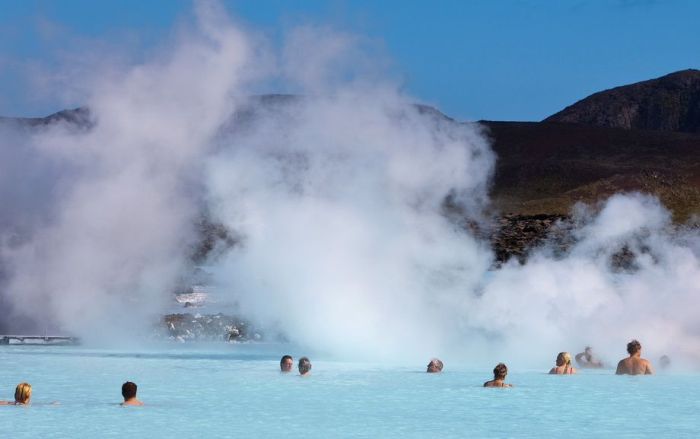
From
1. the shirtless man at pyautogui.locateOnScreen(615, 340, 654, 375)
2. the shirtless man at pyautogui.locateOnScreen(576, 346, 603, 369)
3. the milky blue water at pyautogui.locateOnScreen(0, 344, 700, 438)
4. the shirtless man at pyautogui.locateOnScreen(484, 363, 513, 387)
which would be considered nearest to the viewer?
the milky blue water at pyautogui.locateOnScreen(0, 344, 700, 438)

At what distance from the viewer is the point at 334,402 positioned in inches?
752

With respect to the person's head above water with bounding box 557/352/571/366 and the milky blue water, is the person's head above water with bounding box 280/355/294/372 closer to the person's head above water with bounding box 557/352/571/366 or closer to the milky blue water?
the milky blue water

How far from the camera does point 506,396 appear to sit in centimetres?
1986

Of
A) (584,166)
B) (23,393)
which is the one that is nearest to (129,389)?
(23,393)

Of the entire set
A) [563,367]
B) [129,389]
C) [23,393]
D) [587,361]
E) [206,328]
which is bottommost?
[23,393]

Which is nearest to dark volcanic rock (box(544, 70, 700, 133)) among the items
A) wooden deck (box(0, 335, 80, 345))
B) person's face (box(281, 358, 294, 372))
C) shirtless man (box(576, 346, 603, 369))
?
wooden deck (box(0, 335, 80, 345))

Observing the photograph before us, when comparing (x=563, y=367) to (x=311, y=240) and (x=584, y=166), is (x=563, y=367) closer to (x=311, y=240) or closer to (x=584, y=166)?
(x=311, y=240)

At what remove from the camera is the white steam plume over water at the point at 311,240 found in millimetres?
28766

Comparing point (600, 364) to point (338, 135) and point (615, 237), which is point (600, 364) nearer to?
point (338, 135)

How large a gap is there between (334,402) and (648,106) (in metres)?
146

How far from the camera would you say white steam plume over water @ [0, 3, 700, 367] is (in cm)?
2877

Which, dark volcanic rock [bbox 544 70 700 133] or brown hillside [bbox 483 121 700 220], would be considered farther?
dark volcanic rock [bbox 544 70 700 133]

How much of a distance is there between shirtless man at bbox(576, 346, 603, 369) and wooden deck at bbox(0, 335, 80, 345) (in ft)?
55.4

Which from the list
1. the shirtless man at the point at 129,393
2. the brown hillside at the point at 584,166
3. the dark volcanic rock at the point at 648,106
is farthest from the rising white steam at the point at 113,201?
the dark volcanic rock at the point at 648,106
